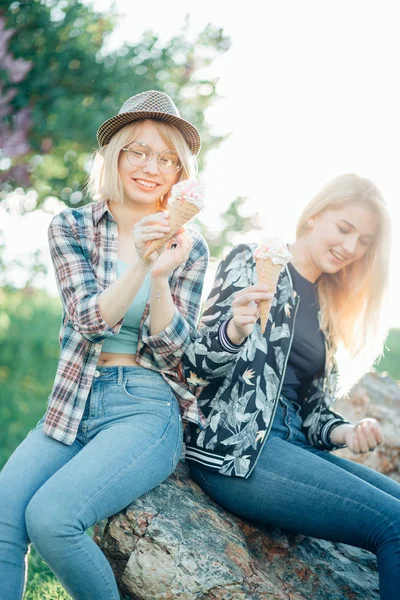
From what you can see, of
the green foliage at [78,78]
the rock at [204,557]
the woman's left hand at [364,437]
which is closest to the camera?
the rock at [204,557]

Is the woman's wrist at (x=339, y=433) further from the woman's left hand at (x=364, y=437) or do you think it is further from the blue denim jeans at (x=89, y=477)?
the blue denim jeans at (x=89, y=477)

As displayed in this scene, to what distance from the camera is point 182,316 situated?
2.92 metres

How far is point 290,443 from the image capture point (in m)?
2.93

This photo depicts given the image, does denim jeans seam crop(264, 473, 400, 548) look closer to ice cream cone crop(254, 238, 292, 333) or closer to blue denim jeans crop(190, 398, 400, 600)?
blue denim jeans crop(190, 398, 400, 600)

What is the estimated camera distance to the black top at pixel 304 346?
3207mm

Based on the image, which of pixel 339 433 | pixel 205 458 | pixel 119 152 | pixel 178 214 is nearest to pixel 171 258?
pixel 178 214

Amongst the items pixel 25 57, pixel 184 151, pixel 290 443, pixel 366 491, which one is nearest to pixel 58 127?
pixel 25 57

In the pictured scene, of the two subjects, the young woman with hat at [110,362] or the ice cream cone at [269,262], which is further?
the ice cream cone at [269,262]

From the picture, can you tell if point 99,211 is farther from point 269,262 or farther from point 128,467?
point 128,467

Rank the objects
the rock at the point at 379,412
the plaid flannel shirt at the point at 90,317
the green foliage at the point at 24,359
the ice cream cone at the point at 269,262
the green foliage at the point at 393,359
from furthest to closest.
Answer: the green foliage at the point at 393,359
the green foliage at the point at 24,359
the rock at the point at 379,412
the ice cream cone at the point at 269,262
the plaid flannel shirt at the point at 90,317

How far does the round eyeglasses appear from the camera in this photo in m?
2.93

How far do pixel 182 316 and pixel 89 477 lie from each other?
846mm

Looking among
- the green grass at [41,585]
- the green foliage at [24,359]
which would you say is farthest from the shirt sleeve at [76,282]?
the green foliage at [24,359]

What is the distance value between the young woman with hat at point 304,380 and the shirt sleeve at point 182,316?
65 mm
